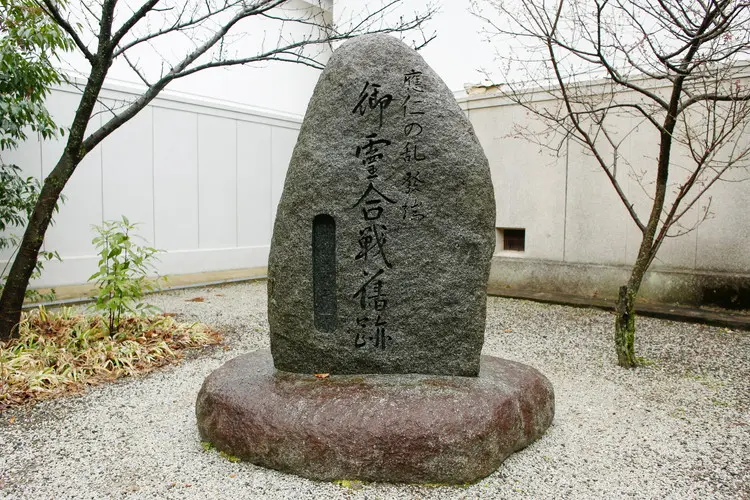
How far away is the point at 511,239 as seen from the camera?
27.9 ft

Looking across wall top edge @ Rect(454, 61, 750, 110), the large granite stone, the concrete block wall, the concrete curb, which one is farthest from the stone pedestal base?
the concrete block wall

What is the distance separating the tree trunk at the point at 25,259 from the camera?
464cm

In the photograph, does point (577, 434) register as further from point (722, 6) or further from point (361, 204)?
point (722, 6)

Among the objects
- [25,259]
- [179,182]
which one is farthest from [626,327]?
[179,182]

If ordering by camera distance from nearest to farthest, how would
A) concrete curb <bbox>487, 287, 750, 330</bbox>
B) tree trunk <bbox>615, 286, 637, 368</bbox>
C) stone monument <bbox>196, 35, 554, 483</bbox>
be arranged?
stone monument <bbox>196, 35, 554, 483</bbox> < tree trunk <bbox>615, 286, 637, 368</bbox> < concrete curb <bbox>487, 287, 750, 330</bbox>

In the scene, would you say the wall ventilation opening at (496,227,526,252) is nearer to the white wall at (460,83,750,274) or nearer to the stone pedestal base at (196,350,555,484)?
the white wall at (460,83,750,274)

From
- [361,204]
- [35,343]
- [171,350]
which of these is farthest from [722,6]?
[35,343]

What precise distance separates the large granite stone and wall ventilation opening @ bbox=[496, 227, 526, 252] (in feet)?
17.6

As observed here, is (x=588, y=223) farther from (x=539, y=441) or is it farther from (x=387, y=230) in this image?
(x=387, y=230)

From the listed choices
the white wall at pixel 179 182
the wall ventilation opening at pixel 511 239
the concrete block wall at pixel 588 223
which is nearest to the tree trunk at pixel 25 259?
the white wall at pixel 179 182

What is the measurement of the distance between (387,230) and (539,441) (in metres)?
1.46

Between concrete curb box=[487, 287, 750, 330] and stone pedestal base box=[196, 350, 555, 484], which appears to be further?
concrete curb box=[487, 287, 750, 330]

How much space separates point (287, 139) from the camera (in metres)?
10.3

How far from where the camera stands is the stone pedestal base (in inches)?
103
